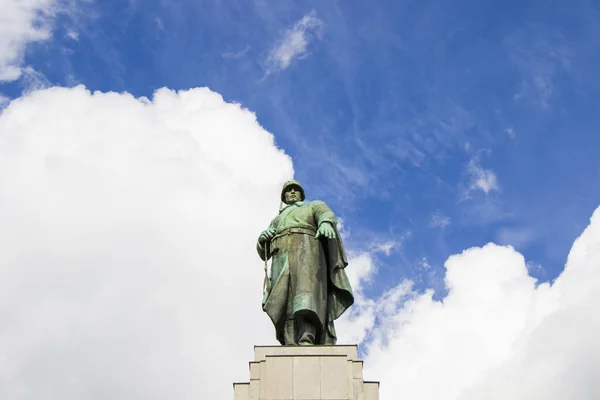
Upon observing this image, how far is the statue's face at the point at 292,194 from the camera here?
2089 cm

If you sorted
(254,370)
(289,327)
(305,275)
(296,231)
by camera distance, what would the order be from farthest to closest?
1. (296,231)
2. (305,275)
3. (289,327)
4. (254,370)

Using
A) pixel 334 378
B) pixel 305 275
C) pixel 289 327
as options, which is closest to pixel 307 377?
pixel 334 378

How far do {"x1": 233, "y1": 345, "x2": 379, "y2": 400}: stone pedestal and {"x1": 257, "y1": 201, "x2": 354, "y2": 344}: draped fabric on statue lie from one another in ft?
3.77

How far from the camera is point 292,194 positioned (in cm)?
2094

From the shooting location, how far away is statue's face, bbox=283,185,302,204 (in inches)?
822

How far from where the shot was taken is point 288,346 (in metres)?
17.5

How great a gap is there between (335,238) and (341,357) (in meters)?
3.12

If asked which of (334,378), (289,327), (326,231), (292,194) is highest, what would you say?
(292,194)

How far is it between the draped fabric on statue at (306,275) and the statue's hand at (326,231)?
0.55ft

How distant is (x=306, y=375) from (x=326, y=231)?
345cm

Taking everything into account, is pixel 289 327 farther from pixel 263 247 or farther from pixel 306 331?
pixel 263 247

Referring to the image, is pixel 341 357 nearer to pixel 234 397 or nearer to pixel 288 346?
pixel 288 346

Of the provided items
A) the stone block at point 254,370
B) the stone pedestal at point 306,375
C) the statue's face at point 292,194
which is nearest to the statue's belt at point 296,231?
the statue's face at point 292,194

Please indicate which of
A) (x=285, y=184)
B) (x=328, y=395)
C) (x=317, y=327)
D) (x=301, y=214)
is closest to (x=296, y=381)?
(x=328, y=395)
